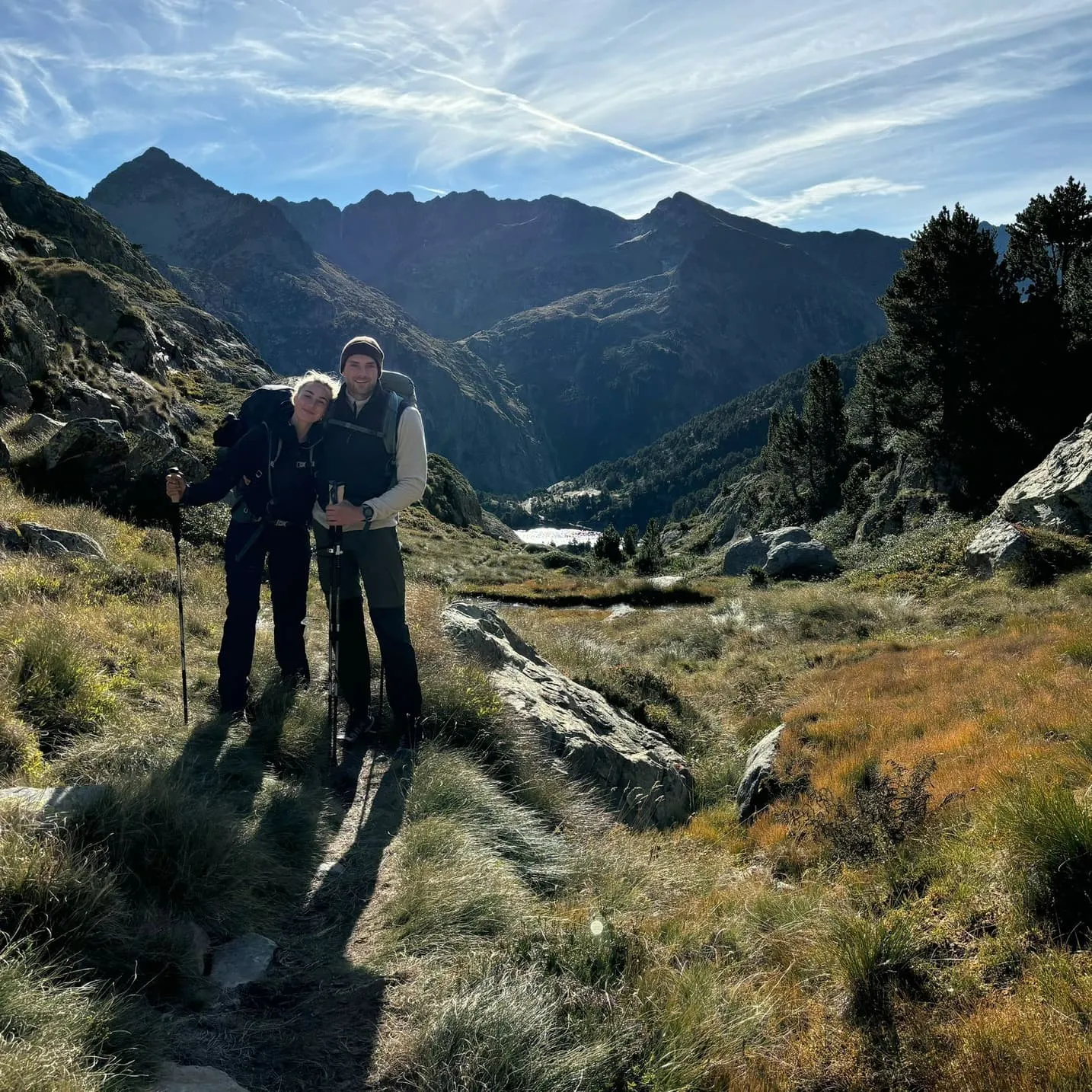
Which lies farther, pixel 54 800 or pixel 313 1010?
pixel 54 800

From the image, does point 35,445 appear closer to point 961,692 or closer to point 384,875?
point 384,875

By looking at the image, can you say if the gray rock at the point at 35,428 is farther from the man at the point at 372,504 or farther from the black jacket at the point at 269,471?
the man at the point at 372,504

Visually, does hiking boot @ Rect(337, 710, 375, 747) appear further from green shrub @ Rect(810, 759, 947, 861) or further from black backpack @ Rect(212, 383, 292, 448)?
green shrub @ Rect(810, 759, 947, 861)

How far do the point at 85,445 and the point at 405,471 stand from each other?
9.76 metres

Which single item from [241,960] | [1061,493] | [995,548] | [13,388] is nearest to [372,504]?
[241,960]

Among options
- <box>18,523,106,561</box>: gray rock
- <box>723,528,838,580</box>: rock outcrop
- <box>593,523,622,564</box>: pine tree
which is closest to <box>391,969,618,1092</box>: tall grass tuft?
<box>18,523,106,561</box>: gray rock

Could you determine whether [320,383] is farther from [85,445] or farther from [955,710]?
[85,445]

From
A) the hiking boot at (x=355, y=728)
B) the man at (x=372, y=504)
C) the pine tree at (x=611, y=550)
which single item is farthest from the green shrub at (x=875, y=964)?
the pine tree at (x=611, y=550)

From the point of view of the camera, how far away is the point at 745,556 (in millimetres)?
39125

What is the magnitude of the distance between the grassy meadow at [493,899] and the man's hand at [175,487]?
1.36 metres

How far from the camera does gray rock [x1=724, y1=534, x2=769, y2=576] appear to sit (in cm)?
3838

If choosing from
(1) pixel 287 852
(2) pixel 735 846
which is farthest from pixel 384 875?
(2) pixel 735 846

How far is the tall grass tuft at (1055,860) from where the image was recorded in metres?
3.44

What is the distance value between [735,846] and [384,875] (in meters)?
3.61
